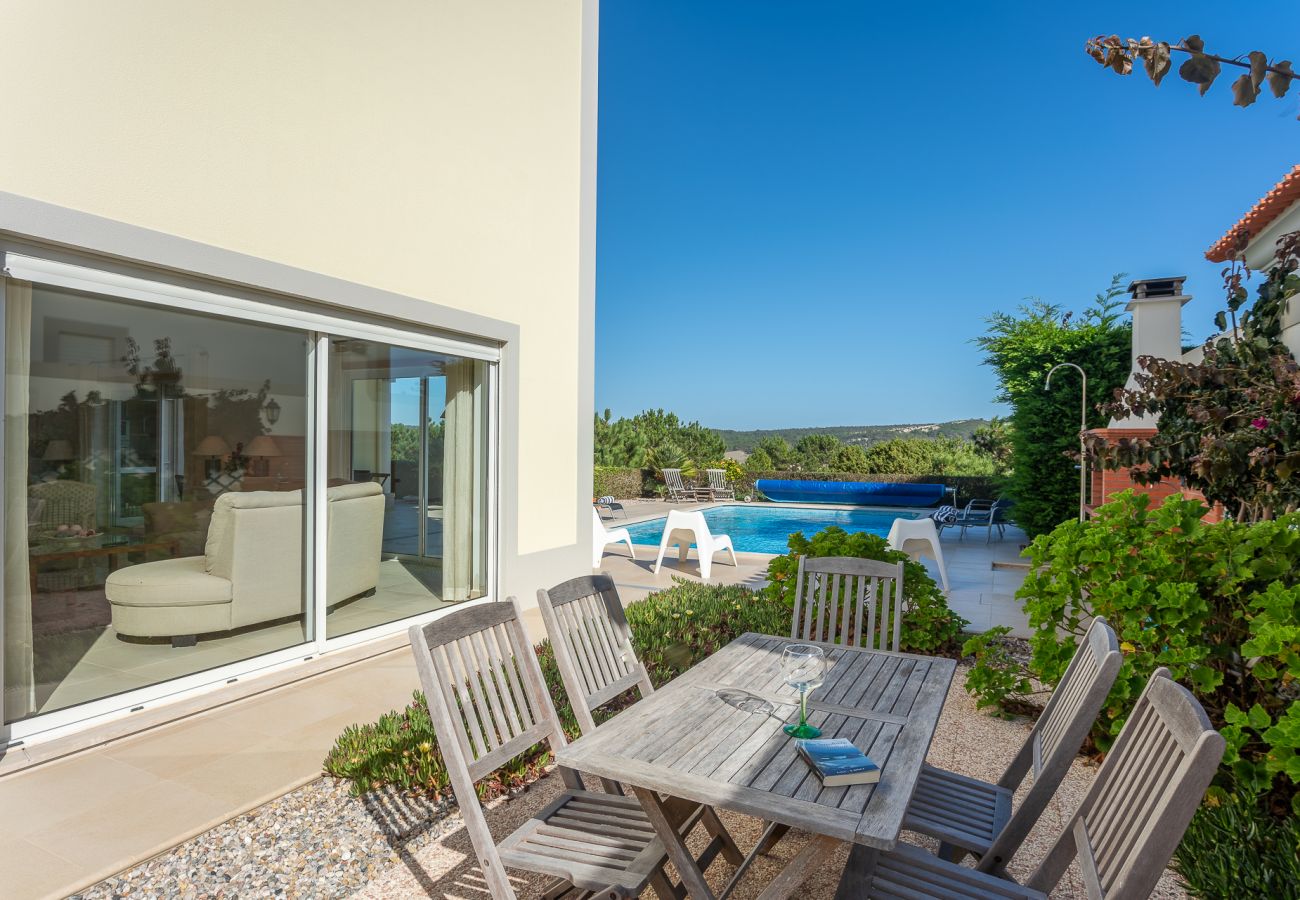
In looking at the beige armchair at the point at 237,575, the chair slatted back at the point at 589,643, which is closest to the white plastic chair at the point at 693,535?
the beige armchair at the point at 237,575

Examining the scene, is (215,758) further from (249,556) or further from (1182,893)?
(1182,893)

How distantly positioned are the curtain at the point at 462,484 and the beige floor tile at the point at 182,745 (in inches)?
97.4

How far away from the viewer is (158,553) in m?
4.27

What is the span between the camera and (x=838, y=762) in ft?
6.08

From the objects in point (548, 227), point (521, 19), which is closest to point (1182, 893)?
point (548, 227)

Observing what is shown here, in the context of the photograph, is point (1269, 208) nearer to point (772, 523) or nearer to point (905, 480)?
point (772, 523)

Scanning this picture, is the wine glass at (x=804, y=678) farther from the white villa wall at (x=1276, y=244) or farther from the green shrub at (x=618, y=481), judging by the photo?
the green shrub at (x=618, y=481)

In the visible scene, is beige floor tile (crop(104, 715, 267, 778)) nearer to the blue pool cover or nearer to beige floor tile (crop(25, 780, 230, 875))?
beige floor tile (crop(25, 780, 230, 875))

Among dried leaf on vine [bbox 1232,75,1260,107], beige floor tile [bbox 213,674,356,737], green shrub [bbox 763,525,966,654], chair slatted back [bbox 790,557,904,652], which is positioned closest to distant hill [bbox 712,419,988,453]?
green shrub [bbox 763,525,966,654]

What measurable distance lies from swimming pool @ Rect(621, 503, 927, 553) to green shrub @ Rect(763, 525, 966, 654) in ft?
24.3

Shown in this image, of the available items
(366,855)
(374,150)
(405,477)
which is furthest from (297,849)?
(374,150)

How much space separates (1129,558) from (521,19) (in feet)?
22.6

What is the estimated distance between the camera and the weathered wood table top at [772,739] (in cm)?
167

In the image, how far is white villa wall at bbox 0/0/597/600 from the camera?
3676 mm
